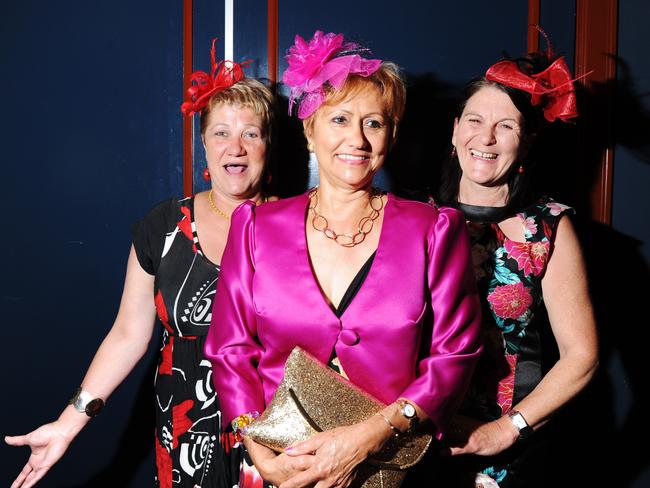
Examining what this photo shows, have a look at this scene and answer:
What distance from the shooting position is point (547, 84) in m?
1.98

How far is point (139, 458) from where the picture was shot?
100 inches

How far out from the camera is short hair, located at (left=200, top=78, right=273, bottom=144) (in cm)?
208

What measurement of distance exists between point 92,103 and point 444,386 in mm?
1686

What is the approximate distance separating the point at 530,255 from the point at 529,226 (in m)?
0.09

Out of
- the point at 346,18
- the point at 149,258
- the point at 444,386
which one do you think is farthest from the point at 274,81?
the point at 444,386

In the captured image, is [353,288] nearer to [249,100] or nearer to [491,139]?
[491,139]

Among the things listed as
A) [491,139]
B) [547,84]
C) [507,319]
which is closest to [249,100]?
[491,139]

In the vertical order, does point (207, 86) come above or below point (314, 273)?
above

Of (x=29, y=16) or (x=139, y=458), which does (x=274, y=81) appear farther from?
(x=139, y=458)

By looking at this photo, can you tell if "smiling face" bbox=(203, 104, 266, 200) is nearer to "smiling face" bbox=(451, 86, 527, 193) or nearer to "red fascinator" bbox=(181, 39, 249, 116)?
"red fascinator" bbox=(181, 39, 249, 116)

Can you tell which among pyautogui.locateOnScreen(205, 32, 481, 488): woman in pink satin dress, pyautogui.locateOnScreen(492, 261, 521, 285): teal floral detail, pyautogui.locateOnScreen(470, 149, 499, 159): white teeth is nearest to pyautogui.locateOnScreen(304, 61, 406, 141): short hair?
pyautogui.locateOnScreen(205, 32, 481, 488): woman in pink satin dress

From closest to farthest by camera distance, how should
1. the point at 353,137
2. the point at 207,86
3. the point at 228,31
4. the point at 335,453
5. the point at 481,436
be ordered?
the point at 335,453, the point at 353,137, the point at 481,436, the point at 207,86, the point at 228,31

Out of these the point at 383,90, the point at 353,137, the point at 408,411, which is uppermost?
the point at 383,90

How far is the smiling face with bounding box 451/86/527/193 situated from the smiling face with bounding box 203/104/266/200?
0.63m
